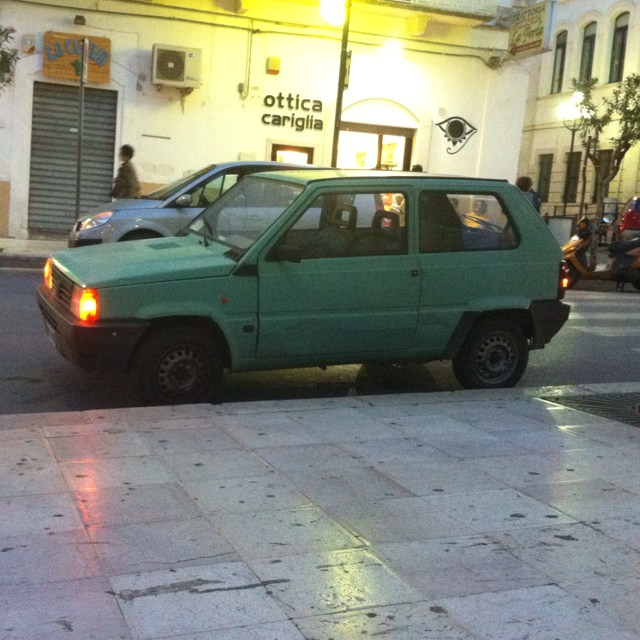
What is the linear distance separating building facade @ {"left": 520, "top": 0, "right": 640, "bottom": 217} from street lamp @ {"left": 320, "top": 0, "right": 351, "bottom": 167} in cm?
1492

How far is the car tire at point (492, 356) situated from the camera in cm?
806

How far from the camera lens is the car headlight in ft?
42.3

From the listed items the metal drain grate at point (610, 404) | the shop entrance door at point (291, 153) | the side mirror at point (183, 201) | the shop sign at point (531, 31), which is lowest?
the metal drain grate at point (610, 404)

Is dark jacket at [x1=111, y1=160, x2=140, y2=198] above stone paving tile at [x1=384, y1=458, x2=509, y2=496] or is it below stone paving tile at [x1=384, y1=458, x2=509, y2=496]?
above

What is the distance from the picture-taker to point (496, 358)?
821cm

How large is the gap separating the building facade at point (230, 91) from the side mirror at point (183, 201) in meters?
6.65

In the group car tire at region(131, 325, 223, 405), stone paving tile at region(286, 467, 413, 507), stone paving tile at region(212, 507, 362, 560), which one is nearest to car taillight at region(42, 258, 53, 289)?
car tire at region(131, 325, 223, 405)

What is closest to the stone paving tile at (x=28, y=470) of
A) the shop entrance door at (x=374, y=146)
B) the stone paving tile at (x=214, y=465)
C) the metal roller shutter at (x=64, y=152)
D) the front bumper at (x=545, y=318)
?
the stone paving tile at (x=214, y=465)

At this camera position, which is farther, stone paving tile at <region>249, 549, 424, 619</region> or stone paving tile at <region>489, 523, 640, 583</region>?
stone paving tile at <region>489, 523, 640, 583</region>

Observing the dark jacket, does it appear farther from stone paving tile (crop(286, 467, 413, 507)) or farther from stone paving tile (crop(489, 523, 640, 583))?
stone paving tile (crop(489, 523, 640, 583))

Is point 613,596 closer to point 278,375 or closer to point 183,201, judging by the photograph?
point 278,375

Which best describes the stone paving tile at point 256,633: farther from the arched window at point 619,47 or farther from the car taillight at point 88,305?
the arched window at point 619,47

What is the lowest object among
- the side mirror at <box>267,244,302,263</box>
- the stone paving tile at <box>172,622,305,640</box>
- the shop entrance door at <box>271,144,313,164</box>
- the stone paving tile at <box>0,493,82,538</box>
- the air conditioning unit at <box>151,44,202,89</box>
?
the stone paving tile at <box>0,493,82,538</box>

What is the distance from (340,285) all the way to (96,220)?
6.45 metres
